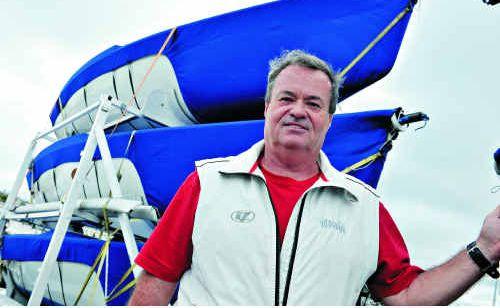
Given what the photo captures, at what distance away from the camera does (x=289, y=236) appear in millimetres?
1435

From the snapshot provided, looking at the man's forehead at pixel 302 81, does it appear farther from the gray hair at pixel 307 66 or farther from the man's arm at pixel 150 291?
the man's arm at pixel 150 291

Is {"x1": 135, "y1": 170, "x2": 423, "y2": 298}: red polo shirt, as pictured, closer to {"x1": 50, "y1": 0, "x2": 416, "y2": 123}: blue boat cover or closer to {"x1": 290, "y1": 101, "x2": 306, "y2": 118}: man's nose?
{"x1": 290, "y1": 101, "x2": 306, "y2": 118}: man's nose

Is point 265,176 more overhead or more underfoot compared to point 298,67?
more underfoot

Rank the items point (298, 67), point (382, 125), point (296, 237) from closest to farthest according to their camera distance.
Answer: point (296, 237) < point (298, 67) < point (382, 125)

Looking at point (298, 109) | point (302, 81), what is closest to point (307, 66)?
point (302, 81)

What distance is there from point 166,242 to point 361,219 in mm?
693

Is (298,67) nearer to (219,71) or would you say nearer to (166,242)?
(166,242)

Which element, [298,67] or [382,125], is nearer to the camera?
[298,67]

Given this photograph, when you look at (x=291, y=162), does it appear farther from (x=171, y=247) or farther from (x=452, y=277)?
(x=452, y=277)

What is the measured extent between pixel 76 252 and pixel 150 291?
330cm

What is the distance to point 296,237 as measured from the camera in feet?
4.71

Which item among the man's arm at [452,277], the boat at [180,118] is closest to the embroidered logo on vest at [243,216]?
the man's arm at [452,277]

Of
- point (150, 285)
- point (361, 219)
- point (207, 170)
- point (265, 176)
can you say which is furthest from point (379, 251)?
point (150, 285)

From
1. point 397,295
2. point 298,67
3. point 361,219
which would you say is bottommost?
point 397,295
